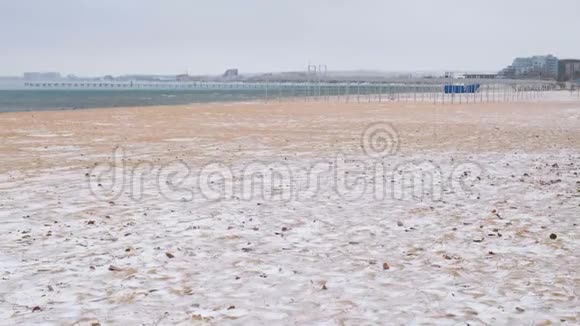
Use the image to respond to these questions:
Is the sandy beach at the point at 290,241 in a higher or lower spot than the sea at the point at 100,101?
lower

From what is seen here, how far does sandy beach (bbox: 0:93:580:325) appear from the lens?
16.3 ft

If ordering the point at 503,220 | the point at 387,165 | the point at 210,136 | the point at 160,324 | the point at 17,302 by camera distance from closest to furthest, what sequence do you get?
the point at 160,324 → the point at 17,302 → the point at 503,220 → the point at 387,165 → the point at 210,136

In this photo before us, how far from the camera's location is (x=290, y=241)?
6.99 metres

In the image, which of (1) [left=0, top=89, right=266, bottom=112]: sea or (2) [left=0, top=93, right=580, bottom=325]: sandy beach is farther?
(1) [left=0, top=89, right=266, bottom=112]: sea

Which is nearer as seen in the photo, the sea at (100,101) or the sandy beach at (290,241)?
the sandy beach at (290,241)

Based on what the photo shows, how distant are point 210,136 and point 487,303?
56.4 feet

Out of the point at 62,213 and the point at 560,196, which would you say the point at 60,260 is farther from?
the point at 560,196

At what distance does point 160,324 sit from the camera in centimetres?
460

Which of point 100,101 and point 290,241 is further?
point 100,101

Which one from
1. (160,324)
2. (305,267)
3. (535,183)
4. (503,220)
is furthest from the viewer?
(535,183)

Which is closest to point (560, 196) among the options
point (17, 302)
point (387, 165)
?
point (387, 165)

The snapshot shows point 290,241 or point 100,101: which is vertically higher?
point 100,101

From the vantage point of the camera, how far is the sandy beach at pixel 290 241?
4953 mm

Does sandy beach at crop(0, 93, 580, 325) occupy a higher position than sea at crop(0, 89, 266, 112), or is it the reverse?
sea at crop(0, 89, 266, 112)
